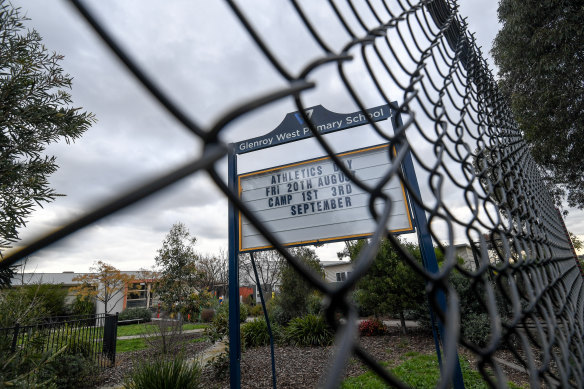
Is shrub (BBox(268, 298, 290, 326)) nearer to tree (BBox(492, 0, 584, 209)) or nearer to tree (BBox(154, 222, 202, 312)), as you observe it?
tree (BBox(154, 222, 202, 312))

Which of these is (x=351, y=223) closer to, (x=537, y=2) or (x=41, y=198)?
(x=41, y=198)

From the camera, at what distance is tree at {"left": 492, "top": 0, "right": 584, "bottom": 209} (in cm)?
841

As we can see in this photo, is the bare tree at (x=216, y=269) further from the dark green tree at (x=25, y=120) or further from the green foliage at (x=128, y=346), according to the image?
the dark green tree at (x=25, y=120)

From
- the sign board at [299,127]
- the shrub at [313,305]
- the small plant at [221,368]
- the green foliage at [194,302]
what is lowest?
the small plant at [221,368]

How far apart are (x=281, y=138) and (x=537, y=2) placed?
9.97m

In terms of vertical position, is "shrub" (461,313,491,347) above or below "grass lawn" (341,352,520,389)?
above

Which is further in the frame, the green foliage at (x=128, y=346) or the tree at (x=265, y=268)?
the tree at (x=265, y=268)

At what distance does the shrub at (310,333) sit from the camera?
7980 millimetres

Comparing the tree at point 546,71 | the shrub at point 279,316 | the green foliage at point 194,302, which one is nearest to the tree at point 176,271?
the green foliage at point 194,302

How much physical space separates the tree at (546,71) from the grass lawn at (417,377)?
781cm

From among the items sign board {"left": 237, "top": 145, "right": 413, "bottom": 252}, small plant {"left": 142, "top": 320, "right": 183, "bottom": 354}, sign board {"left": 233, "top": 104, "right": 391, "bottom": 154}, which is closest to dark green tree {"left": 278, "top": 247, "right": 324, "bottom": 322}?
small plant {"left": 142, "top": 320, "right": 183, "bottom": 354}

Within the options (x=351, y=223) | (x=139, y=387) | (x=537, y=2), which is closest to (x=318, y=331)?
(x=139, y=387)

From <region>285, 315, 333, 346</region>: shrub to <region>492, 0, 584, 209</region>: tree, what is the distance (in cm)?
845

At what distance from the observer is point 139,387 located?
395cm
